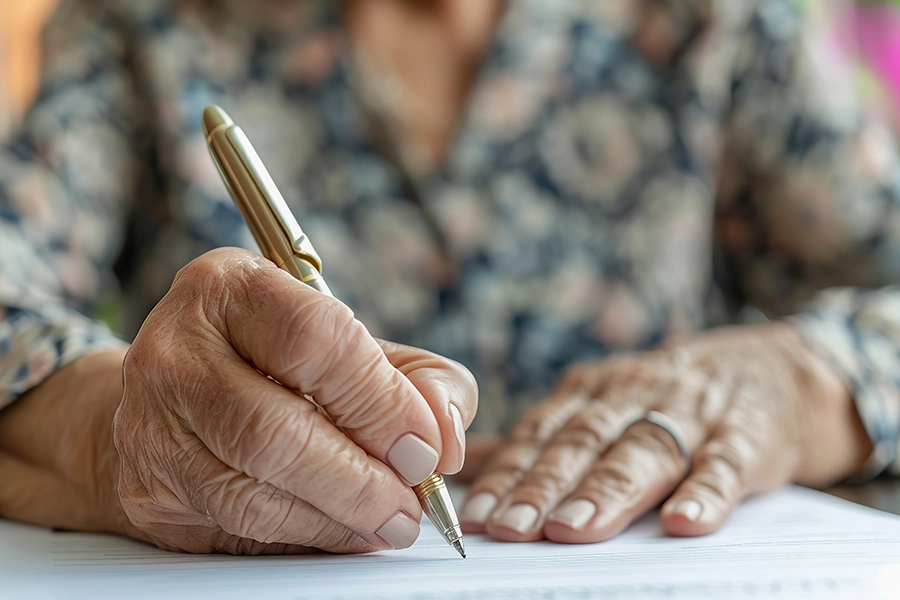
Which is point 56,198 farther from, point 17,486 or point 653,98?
point 653,98

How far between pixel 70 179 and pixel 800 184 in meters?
0.73

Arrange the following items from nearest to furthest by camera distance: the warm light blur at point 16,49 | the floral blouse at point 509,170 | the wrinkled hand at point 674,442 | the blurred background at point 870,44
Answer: the wrinkled hand at point 674,442
the floral blouse at point 509,170
the blurred background at point 870,44
the warm light blur at point 16,49

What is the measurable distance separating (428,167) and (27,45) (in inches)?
55.6

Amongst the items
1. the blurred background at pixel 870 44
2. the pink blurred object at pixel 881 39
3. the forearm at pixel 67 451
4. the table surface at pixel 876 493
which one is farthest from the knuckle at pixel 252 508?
the pink blurred object at pixel 881 39

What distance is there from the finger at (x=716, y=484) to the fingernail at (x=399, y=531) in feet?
0.47

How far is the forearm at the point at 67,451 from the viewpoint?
433 millimetres

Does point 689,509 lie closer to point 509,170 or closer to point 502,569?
point 502,569

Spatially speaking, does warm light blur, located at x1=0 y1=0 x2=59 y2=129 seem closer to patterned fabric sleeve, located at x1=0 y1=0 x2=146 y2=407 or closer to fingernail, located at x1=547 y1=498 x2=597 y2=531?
patterned fabric sleeve, located at x1=0 y1=0 x2=146 y2=407

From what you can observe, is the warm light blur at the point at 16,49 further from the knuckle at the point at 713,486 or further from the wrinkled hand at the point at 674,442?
the knuckle at the point at 713,486

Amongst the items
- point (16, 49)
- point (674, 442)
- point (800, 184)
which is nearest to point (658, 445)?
point (674, 442)

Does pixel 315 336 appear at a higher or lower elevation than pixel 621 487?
higher

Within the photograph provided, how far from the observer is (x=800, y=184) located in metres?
0.85

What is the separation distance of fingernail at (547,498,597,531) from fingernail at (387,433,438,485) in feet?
0.32

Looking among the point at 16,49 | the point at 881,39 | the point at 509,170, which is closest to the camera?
the point at 509,170
